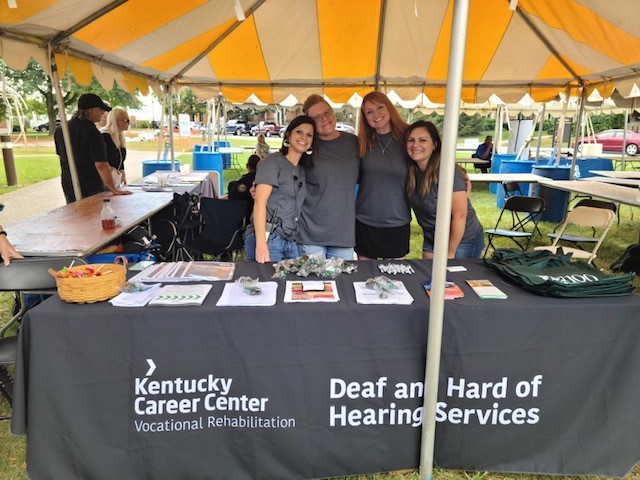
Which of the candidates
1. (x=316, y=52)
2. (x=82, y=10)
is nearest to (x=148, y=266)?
(x=82, y=10)

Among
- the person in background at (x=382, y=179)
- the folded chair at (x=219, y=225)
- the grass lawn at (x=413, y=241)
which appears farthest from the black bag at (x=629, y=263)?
the folded chair at (x=219, y=225)

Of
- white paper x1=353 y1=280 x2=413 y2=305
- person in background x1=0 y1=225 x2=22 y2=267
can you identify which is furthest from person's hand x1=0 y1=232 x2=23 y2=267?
white paper x1=353 y1=280 x2=413 y2=305

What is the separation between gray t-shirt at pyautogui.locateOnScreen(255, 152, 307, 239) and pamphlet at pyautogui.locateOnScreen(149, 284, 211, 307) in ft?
2.01

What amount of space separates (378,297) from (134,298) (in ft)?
3.27

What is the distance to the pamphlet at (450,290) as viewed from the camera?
6.51 feet

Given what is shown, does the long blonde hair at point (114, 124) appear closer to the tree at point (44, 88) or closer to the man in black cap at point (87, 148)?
the man in black cap at point (87, 148)

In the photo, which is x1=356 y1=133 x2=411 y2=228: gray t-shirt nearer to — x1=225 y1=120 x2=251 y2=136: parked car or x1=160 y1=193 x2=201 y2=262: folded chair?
x1=160 y1=193 x2=201 y2=262: folded chair

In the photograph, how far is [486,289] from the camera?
2.05 meters

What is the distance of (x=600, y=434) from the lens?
6.39ft

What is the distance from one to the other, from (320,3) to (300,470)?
12.7 feet

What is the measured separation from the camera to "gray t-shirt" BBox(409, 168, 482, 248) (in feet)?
8.08

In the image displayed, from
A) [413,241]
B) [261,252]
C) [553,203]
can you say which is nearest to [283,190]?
[261,252]

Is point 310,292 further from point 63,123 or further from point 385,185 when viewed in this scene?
point 63,123

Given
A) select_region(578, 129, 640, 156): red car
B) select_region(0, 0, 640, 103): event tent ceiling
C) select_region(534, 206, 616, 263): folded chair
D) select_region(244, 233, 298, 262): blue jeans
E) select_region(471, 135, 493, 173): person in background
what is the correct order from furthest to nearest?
select_region(578, 129, 640, 156): red car, select_region(471, 135, 493, 173): person in background, select_region(534, 206, 616, 263): folded chair, select_region(0, 0, 640, 103): event tent ceiling, select_region(244, 233, 298, 262): blue jeans
